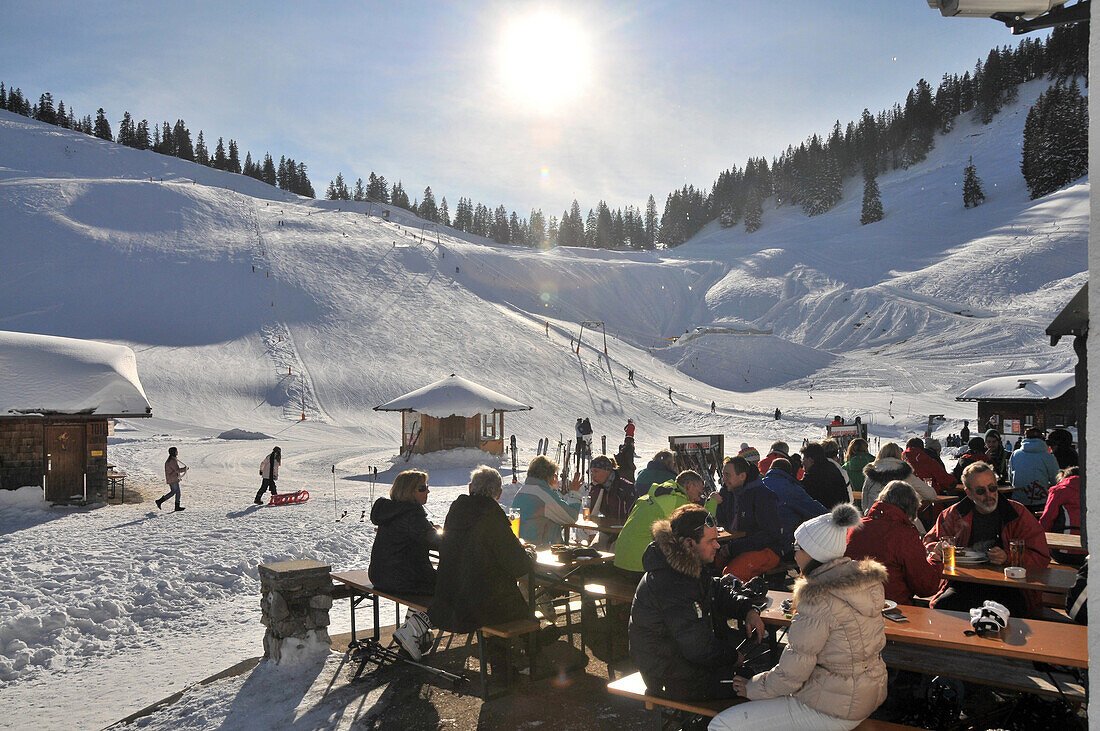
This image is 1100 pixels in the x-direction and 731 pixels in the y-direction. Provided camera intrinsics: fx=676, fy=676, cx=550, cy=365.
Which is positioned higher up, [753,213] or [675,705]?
[753,213]

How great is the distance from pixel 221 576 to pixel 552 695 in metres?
6.02

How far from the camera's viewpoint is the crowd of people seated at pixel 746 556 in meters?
3.16

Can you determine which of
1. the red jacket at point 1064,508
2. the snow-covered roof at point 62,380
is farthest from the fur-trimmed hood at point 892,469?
the snow-covered roof at point 62,380

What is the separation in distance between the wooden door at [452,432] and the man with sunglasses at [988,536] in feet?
70.8

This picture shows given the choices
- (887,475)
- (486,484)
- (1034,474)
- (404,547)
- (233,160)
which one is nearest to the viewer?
(486,484)

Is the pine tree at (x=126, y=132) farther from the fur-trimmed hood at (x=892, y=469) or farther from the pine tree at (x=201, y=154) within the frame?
the fur-trimmed hood at (x=892, y=469)

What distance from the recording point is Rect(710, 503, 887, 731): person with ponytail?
122 inches

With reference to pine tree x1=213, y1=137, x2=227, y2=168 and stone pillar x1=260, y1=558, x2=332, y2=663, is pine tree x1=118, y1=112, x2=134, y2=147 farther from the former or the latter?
stone pillar x1=260, y1=558, x2=332, y2=663

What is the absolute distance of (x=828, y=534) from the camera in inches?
126

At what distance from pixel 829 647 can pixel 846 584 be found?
1.03 ft

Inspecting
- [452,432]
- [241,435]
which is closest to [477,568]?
[452,432]

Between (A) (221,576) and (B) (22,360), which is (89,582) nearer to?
(A) (221,576)

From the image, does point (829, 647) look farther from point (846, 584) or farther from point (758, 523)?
point (758, 523)

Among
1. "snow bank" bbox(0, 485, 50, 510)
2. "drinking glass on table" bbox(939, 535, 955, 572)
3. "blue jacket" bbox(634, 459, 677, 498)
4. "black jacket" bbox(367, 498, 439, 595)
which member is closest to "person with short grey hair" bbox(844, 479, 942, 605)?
"drinking glass on table" bbox(939, 535, 955, 572)
